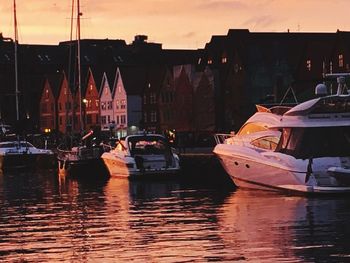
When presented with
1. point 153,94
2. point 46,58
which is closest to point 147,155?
A: point 153,94

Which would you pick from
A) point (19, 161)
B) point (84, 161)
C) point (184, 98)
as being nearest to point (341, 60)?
point (184, 98)

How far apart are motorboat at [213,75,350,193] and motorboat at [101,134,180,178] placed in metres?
13.2

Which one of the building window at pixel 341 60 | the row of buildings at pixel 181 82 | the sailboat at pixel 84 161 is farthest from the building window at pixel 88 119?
the sailboat at pixel 84 161

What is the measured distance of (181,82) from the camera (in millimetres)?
121875

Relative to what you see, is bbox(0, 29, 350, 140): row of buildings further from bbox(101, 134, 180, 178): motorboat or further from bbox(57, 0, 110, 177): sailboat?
bbox(101, 134, 180, 178): motorboat

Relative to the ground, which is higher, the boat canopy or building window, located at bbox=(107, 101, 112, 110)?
building window, located at bbox=(107, 101, 112, 110)

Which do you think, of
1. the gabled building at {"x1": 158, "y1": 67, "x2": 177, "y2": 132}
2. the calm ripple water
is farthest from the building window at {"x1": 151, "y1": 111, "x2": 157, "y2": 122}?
the calm ripple water

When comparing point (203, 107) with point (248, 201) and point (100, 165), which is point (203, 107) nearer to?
point (100, 165)

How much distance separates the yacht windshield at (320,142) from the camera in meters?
32.1

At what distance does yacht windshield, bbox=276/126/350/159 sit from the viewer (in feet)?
105

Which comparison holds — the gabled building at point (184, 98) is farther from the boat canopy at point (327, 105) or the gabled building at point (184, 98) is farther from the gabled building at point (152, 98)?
the boat canopy at point (327, 105)

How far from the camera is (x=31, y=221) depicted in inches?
1062

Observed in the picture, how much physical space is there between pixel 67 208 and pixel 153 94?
333 ft

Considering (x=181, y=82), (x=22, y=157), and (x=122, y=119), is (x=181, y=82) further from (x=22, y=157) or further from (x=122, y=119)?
(x=22, y=157)
